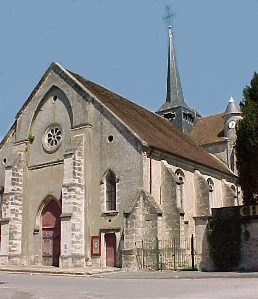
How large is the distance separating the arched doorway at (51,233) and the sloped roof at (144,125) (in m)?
7.49

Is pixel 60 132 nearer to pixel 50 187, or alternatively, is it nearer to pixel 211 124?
pixel 50 187

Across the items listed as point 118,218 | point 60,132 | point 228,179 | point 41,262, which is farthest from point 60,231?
point 228,179

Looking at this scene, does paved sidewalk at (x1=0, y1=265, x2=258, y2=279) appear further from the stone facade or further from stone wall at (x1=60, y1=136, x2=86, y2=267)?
the stone facade

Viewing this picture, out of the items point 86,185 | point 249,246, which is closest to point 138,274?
point 249,246

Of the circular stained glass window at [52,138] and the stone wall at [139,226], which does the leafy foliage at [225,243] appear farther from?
the circular stained glass window at [52,138]

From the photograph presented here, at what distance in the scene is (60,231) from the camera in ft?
101

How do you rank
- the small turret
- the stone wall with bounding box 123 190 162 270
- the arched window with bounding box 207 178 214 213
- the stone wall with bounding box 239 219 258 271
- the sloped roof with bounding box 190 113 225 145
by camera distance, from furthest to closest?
1. the sloped roof with bounding box 190 113 225 145
2. the small turret
3. the arched window with bounding box 207 178 214 213
4. the stone wall with bounding box 123 190 162 270
5. the stone wall with bounding box 239 219 258 271

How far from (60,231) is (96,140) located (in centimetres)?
640

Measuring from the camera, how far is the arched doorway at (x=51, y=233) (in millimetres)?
31250

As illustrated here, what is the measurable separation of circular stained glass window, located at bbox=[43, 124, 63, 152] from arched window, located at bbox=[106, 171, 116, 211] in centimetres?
499

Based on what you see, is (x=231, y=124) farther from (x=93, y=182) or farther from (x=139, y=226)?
(x=139, y=226)

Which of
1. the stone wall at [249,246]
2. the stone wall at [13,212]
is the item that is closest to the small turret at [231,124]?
the stone wall at [13,212]

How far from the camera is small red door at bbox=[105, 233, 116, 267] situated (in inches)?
1120

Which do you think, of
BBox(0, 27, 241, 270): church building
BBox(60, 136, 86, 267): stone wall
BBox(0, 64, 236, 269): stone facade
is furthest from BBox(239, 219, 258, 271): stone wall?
BBox(60, 136, 86, 267): stone wall
